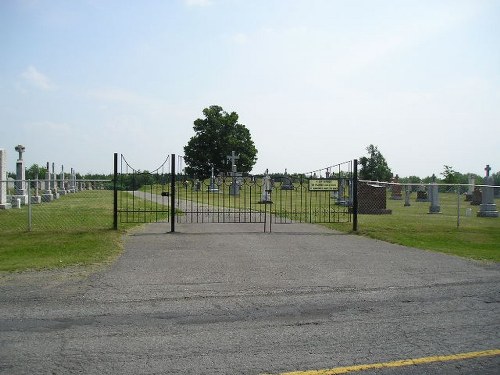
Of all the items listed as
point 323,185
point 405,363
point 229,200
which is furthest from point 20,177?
point 405,363

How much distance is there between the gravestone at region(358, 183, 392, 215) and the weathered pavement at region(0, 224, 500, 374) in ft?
40.6

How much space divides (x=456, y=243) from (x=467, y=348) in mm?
8897

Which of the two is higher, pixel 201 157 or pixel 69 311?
pixel 201 157

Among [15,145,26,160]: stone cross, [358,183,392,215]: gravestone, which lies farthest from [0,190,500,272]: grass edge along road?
[15,145,26,160]: stone cross

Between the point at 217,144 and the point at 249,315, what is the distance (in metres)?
67.3

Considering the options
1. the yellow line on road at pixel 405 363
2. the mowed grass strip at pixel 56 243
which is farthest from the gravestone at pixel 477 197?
the yellow line on road at pixel 405 363

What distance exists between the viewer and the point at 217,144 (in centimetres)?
7219

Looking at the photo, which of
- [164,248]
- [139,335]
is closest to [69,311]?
[139,335]

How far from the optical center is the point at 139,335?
489 cm

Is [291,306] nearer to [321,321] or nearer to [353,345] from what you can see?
[321,321]

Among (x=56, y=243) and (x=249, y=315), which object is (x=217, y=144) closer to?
(x=56, y=243)

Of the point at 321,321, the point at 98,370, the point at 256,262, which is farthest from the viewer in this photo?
the point at 256,262

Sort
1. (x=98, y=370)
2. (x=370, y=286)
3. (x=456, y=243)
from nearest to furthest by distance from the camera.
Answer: (x=98, y=370) < (x=370, y=286) < (x=456, y=243)

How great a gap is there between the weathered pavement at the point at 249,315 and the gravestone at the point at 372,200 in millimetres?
12386
